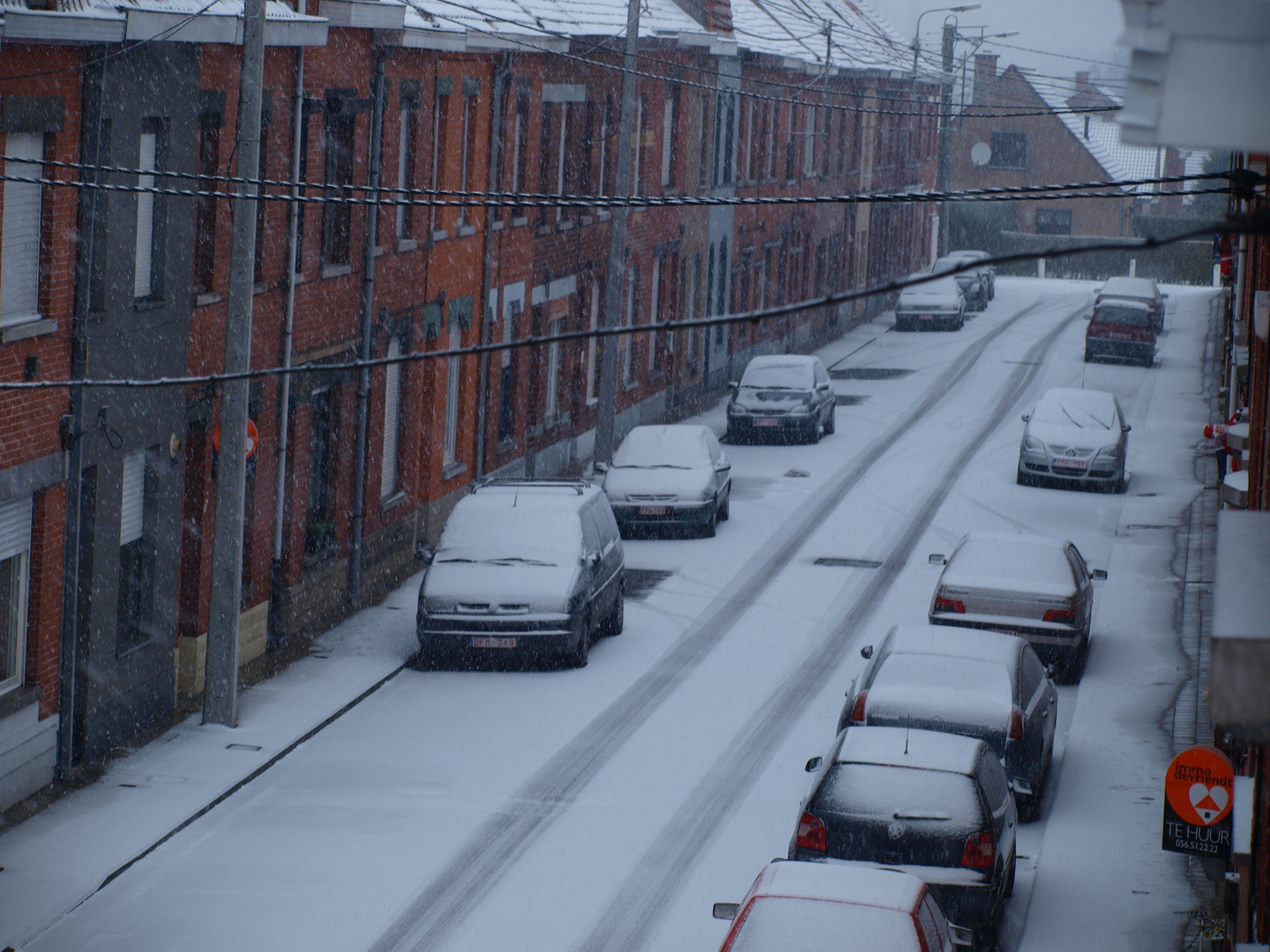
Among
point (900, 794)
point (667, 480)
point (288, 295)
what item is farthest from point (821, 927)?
point (667, 480)

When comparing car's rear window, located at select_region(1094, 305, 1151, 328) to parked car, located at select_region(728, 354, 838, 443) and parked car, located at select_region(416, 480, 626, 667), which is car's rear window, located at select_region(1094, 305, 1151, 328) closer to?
parked car, located at select_region(728, 354, 838, 443)

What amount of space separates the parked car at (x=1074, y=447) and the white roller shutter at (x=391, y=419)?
485 inches

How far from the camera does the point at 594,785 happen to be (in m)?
16.6

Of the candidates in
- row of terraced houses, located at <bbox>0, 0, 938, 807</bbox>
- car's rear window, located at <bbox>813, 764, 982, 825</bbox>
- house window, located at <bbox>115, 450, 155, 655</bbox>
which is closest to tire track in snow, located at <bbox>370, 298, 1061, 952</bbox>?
car's rear window, located at <bbox>813, 764, 982, 825</bbox>

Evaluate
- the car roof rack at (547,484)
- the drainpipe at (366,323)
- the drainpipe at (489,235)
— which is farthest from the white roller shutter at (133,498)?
the drainpipe at (489,235)

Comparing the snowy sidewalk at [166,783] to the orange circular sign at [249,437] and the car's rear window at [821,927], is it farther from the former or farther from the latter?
the car's rear window at [821,927]

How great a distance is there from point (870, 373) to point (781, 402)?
1242cm

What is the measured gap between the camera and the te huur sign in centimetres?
1193

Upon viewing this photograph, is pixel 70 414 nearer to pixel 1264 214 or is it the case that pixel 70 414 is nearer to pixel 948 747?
pixel 948 747

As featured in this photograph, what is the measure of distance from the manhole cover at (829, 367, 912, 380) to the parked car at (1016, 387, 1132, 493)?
46.8 feet

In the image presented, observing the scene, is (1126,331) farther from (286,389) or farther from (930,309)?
(286,389)

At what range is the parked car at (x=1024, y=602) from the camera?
19859 millimetres

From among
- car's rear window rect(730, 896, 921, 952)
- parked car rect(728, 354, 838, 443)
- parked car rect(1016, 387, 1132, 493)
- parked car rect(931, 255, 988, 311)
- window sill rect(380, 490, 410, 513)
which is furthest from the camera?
parked car rect(931, 255, 988, 311)

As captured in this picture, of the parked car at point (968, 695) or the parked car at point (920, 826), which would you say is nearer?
the parked car at point (920, 826)
